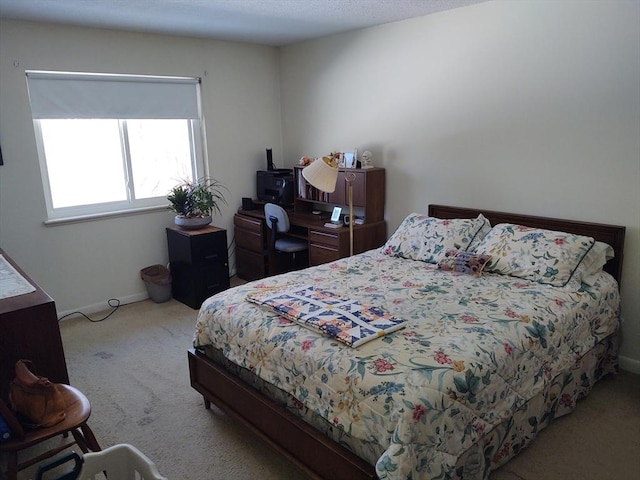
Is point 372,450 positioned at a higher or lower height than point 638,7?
lower

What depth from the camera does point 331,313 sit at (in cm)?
215

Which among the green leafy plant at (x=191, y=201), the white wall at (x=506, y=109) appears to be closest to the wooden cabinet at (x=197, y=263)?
the green leafy plant at (x=191, y=201)

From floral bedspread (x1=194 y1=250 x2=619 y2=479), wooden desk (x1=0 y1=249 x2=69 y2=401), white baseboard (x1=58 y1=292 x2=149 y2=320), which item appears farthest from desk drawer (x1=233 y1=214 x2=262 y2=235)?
wooden desk (x1=0 y1=249 x2=69 y2=401)

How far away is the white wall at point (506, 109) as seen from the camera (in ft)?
8.83

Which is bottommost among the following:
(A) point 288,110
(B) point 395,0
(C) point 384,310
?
(C) point 384,310

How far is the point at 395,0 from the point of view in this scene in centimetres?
302

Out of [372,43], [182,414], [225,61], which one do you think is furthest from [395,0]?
[182,414]

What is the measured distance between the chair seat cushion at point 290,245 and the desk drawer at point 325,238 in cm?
13

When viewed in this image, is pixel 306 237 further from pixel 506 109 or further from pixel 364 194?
pixel 506 109

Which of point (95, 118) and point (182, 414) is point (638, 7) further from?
point (95, 118)

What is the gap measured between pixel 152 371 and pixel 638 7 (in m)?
3.64

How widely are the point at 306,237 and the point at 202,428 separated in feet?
6.92

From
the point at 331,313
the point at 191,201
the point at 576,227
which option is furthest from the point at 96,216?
the point at 576,227

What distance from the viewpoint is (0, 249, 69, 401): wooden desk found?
2035mm
